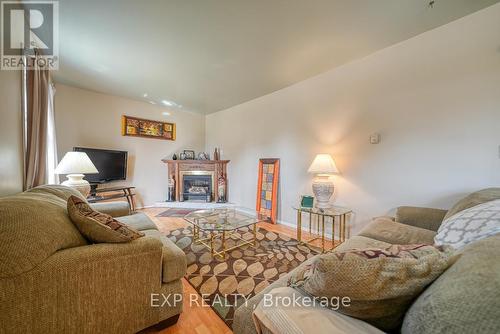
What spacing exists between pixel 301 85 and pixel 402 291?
3.20 meters

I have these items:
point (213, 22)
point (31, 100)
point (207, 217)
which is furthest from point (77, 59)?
point (207, 217)

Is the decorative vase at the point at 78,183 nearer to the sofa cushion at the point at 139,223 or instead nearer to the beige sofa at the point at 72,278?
the sofa cushion at the point at 139,223

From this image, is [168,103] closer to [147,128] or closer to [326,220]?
[147,128]

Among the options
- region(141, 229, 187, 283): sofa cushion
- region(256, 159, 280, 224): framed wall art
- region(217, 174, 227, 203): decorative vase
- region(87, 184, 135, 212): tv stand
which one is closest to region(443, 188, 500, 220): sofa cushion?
region(141, 229, 187, 283): sofa cushion

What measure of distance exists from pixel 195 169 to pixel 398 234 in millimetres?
4248

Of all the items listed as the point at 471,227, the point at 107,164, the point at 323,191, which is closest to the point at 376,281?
the point at 471,227

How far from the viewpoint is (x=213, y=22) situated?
1891mm

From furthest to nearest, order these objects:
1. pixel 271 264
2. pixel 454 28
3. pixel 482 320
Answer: pixel 271 264 < pixel 454 28 < pixel 482 320

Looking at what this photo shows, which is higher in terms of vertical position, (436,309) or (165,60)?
(165,60)

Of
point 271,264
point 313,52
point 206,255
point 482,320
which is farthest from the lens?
point 313,52

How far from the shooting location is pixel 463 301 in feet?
1.43

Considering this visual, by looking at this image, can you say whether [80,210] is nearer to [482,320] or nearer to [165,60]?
[482,320]

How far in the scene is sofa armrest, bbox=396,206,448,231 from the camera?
5.78 feet

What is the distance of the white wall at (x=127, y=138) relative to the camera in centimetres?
351
